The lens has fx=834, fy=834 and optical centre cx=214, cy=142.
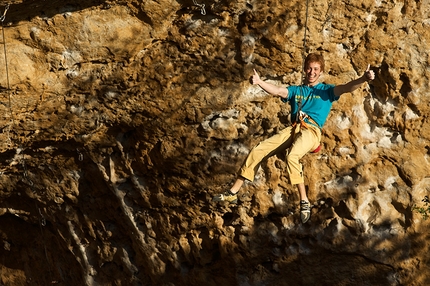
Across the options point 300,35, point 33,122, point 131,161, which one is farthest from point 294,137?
point 33,122

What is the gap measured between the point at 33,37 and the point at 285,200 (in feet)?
10.2

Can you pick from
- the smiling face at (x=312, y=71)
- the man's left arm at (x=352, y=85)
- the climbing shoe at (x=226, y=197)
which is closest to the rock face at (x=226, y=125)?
the smiling face at (x=312, y=71)

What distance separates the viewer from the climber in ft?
23.0

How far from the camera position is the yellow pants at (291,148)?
23.0ft

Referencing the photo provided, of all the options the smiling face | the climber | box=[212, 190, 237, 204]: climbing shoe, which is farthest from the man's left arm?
box=[212, 190, 237, 204]: climbing shoe

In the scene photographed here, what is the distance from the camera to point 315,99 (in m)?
7.09

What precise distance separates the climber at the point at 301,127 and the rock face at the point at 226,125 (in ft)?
3.88

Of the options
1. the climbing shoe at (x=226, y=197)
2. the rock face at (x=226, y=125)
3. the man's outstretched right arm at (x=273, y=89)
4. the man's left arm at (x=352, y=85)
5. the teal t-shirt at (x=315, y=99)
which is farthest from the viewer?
the rock face at (x=226, y=125)

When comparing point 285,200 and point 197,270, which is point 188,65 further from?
point 197,270

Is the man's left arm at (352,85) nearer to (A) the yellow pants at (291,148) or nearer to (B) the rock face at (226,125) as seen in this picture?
(A) the yellow pants at (291,148)

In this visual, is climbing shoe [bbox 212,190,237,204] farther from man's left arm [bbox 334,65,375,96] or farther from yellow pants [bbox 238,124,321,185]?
man's left arm [bbox 334,65,375,96]

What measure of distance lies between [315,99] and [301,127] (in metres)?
0.27

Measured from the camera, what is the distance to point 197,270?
377 inches

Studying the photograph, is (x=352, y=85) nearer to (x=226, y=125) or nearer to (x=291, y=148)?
(x=291, y=148)
